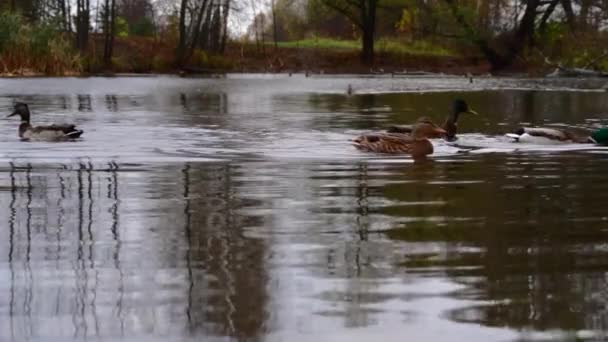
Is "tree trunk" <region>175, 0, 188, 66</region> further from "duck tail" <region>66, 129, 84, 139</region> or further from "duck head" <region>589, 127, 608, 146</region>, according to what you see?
"duck head" <region>589, 127, 608, 146</region>

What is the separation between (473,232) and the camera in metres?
8.01

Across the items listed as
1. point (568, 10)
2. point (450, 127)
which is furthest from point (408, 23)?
point (450, 127)

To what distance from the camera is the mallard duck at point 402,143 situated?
48.0ft

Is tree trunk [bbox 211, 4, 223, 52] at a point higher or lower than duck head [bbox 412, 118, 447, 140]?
higher

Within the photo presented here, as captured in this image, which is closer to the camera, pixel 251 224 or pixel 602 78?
pixel 251 224

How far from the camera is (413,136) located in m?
14.9

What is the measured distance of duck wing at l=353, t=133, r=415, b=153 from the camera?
1463 centimetres

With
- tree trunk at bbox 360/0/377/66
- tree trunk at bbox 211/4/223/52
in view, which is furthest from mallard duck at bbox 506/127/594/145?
tree trunk at bbox 360/0/377/66

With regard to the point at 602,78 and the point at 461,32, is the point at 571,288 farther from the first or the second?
the point at 461,32

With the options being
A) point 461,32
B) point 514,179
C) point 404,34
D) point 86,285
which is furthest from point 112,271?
point 404,34

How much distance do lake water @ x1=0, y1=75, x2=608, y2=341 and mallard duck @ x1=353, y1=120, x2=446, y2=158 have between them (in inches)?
9.5

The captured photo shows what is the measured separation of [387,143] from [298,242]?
24.0 ft

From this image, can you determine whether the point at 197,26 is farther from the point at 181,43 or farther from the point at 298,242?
the point at 298,242

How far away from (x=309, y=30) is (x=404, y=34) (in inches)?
783
